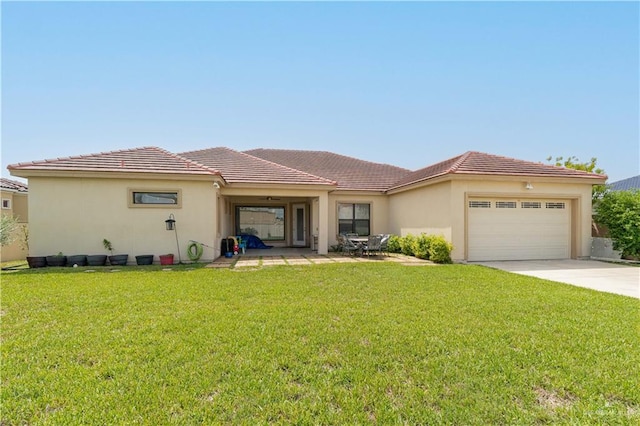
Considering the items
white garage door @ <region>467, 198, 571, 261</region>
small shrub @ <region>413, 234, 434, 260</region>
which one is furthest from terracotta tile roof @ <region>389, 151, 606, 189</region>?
small shrub @ <region>413, 234, 434, 260</region>

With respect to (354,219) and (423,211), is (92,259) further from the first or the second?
(423,211)

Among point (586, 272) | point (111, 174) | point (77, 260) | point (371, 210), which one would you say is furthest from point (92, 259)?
point (586, 272)

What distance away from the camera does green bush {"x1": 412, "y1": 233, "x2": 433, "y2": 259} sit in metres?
12.4

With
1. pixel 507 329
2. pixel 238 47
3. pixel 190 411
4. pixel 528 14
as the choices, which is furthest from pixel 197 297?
pixel 528 14

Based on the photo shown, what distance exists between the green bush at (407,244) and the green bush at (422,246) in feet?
1.34

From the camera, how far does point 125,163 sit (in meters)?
11.9

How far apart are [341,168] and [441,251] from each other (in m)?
10.4

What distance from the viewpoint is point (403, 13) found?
9.97 m

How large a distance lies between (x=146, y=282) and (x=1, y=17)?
7.65m

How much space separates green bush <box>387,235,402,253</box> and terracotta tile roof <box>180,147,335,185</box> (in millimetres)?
4408

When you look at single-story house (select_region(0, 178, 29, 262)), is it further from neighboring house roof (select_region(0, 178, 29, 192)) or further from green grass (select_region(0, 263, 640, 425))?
green grass (select_region(0, 263, 640, 425))

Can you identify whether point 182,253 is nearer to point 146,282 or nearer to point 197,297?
point 146,282

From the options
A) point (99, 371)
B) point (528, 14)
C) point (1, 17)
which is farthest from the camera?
point (528, 14)

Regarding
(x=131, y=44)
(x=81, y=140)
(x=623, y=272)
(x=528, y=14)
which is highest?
(x=528, y=14)
